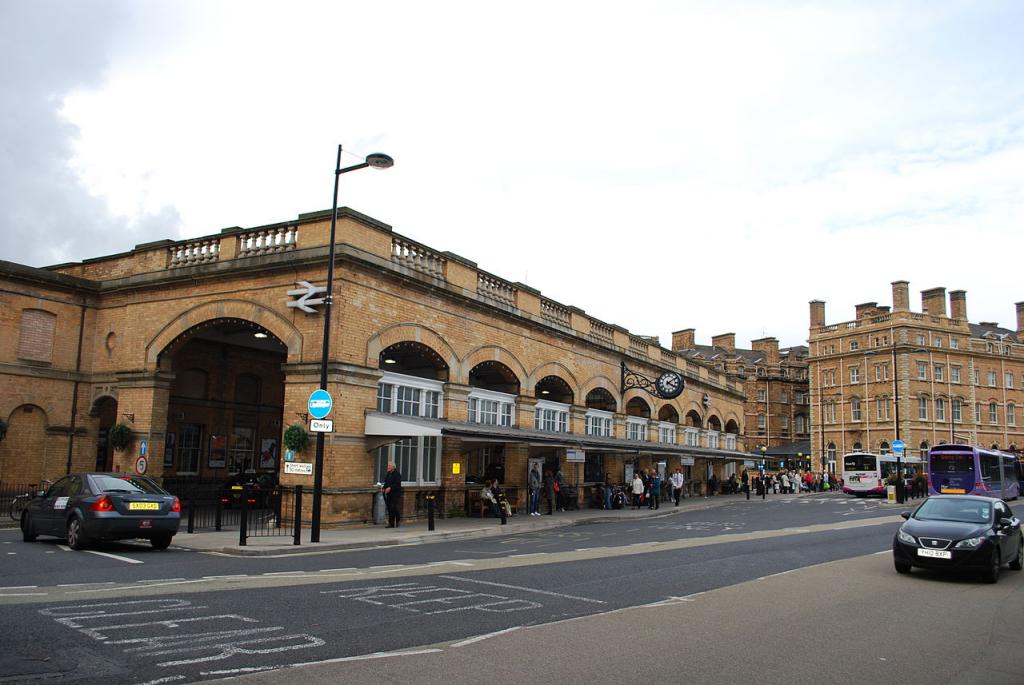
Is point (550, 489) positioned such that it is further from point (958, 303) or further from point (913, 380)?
point (958, 303)

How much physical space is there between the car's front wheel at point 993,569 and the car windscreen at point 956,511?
0.68 metres

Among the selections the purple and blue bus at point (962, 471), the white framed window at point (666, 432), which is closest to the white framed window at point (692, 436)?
the white framed window at point (666, 432)

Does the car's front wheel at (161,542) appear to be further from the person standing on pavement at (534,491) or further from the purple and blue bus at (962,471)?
the purple and blue bus at (962,471)

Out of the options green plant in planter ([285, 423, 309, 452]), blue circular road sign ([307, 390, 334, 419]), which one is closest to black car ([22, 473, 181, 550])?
blue circular road sign ([307, 390, 334, 419])

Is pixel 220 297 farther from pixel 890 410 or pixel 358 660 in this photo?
pixel 890 410

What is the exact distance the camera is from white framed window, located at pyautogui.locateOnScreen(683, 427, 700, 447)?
141 feet

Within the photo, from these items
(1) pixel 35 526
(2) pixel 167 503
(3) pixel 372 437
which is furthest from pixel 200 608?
(3) pixel 372 437

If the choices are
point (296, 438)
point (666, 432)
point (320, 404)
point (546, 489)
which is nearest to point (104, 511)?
point (320, 404)

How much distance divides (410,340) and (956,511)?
44.7ft

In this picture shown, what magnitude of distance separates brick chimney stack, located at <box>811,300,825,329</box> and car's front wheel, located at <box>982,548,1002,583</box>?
7790 cm

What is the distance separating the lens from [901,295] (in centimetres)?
7569

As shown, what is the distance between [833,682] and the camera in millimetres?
6402

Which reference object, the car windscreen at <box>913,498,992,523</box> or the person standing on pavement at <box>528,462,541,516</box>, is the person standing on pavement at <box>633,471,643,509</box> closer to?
the person standing on pavement at <box>528,462,541,516</box>

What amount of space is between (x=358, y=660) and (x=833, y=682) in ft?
13.1
